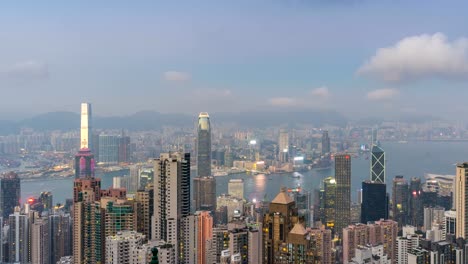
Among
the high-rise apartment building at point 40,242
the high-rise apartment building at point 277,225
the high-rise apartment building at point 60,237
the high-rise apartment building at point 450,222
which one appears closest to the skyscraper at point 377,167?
the high-rise apartment building at point 450,222

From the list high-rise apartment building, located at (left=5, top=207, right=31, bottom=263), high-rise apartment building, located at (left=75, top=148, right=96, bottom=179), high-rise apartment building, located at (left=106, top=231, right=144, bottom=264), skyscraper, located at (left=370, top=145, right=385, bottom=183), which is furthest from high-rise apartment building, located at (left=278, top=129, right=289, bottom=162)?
high-rise apartment building, located at (left=5, top=207, right=31, bottom=263)

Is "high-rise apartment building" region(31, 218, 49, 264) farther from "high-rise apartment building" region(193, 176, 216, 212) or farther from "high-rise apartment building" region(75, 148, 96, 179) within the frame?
"high-rise apartment building" region(193, 176, 216, 212)

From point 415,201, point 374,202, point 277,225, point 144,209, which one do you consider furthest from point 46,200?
point 415,201

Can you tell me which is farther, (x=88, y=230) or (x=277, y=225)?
(x=88, y=230)

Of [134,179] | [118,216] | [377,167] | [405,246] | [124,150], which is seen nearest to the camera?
[405,246]

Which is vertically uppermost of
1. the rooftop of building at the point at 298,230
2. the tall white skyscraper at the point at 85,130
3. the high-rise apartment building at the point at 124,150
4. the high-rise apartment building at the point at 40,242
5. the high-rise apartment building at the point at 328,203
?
the tall white skyscraper at the point at 85,130

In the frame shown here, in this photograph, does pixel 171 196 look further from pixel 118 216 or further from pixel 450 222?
pixel 450 222

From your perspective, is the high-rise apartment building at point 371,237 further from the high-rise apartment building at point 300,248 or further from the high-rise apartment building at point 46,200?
the high-rise apartment building at point 46,200
